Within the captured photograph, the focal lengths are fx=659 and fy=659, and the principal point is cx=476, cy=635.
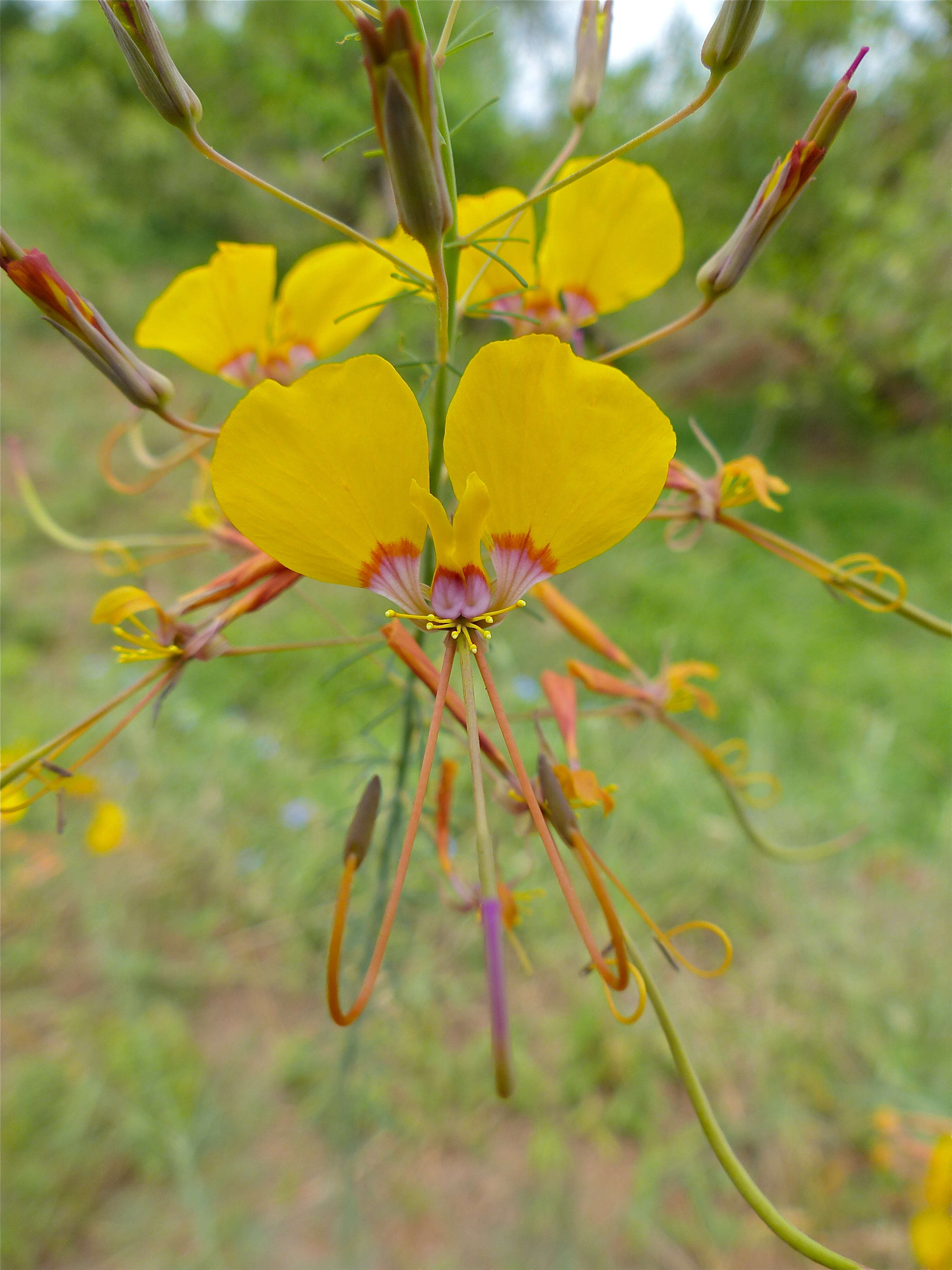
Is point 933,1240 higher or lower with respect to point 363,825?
lower

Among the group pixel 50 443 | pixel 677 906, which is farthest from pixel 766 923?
pixel 50 443

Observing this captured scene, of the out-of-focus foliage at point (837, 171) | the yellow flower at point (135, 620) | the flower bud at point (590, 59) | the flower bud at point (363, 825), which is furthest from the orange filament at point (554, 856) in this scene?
the out-of-focus foliage at point (837, 171)

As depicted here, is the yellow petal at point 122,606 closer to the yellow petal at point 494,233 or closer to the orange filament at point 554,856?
the orange filament at point 554,856

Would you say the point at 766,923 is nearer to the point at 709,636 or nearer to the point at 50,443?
the point at 709,636

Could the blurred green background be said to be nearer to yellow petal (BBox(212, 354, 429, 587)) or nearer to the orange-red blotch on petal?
the orange-red blotch on petal

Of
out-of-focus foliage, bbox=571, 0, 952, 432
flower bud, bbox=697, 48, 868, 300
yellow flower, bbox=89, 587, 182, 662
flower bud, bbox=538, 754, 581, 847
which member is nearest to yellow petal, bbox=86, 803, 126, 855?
yellow flower, bbox=89, 587, 182, 662

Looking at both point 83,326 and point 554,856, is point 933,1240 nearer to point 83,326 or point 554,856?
point 554,856

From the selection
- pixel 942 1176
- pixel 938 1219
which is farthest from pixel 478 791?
pixel 942 1176
